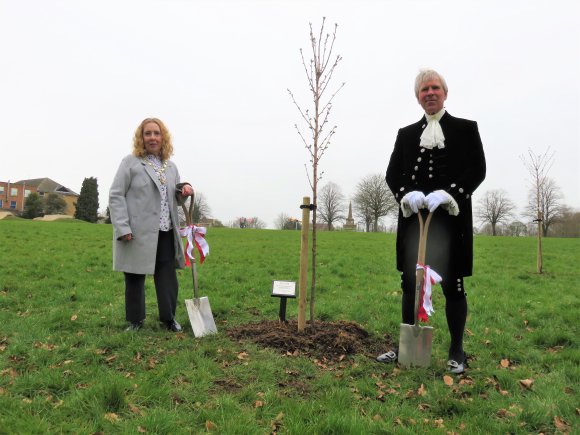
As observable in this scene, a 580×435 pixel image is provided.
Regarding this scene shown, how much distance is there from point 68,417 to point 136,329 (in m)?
1.87

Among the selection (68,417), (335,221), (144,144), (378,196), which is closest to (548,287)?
(144,144)

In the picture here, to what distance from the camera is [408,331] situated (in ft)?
12.4

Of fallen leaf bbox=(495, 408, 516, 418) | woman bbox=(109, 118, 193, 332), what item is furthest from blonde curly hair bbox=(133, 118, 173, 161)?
fallen leaf bbox=(495, 408, 516, 418)

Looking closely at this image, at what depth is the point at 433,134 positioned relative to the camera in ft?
12.5

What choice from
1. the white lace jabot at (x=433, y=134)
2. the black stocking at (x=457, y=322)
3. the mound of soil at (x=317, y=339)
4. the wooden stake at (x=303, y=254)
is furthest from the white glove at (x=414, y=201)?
the mound of soil at (x=317, y=339)

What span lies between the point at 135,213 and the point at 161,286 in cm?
87

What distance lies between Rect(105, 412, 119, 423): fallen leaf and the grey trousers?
1955 mm

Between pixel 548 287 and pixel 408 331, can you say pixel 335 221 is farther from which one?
pixel 408 331

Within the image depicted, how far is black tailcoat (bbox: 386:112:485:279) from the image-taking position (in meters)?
3.73

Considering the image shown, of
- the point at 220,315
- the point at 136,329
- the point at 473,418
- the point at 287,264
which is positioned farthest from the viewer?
the point at 287,264

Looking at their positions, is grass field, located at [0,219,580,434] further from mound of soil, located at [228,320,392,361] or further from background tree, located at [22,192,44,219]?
background tree, located at [22,192,44,219]

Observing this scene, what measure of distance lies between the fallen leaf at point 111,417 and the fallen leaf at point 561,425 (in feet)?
9.53

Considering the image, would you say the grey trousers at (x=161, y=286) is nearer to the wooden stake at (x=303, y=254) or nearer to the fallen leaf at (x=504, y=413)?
the wooden stake at (x=303, y=254)

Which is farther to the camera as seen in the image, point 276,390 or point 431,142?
point 431,142
